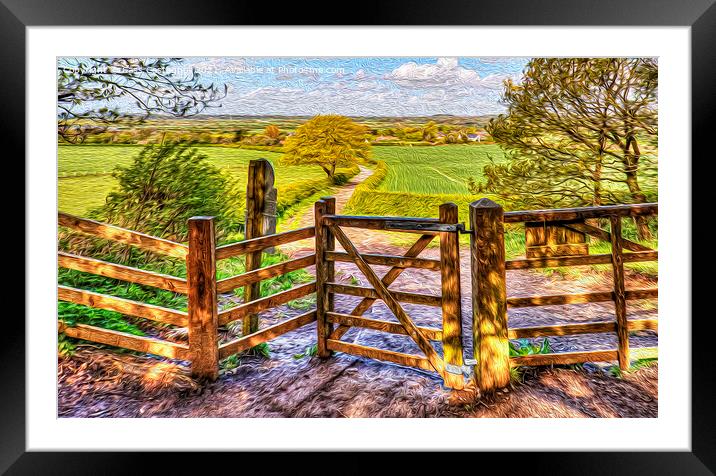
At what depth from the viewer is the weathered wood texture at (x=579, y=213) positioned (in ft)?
11.1

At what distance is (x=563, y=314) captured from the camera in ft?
15.0

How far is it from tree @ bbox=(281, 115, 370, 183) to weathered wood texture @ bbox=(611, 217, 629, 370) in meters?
2.03

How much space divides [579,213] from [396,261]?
136cm

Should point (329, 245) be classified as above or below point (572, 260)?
above

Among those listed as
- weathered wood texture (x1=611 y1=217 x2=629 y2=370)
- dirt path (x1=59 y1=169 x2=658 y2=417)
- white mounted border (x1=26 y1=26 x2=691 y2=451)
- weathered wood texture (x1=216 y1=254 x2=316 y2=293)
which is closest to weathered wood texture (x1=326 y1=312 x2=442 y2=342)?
dirt path (x1=59 y1=169 x2=658 y2=417)

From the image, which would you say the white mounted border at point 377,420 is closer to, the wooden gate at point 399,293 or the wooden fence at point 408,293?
the wooden fence at point 408,293

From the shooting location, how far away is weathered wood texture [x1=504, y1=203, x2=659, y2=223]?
3391mm

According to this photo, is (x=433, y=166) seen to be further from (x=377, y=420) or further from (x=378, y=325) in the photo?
(x=377, y=420)

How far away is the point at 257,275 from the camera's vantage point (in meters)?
3.70

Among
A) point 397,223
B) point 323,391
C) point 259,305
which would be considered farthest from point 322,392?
point 397,223
